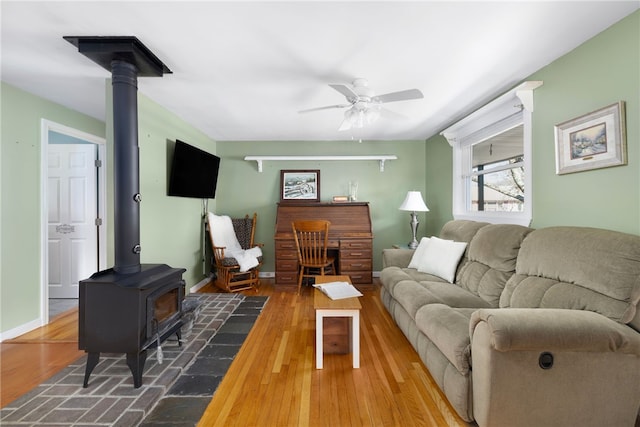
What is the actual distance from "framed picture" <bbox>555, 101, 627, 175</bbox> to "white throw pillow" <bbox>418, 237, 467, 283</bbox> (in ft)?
3.34

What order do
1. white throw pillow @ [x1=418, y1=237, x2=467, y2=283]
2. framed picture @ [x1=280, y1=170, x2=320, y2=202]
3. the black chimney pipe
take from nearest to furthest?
1. the black chimney pipe
2. white throw pillow @ [x1=418, y1=237, x2=467, y2=283]
3. framed picture @ [x1=280, y1=170, x2=320, y2=202]

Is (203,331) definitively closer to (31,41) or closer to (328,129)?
(31,41)

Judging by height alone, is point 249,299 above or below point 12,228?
below

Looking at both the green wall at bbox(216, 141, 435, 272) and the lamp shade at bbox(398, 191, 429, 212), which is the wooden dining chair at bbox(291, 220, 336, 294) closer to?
the green wall at bbox(216, 141, 435, 272)

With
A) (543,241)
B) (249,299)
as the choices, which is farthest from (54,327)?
(543,241)

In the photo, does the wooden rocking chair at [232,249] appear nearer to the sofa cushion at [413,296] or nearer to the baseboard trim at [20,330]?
the baseboard trim at [20,330]

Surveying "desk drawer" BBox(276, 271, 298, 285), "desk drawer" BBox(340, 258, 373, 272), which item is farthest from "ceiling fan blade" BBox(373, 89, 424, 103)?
"desk drawer" BBox(276, 271, 298, 285)

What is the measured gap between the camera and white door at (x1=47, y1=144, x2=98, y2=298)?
10.2 feet

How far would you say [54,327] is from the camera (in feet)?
8.17

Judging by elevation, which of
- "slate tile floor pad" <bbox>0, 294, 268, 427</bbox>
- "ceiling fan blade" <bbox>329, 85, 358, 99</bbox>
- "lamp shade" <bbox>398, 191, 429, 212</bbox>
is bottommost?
"slate tile floor pad" <bbox>0, 294, 268, 427</bbox>

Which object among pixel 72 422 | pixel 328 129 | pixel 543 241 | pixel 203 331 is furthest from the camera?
pixel 328 129

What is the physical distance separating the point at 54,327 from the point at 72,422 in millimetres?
1640

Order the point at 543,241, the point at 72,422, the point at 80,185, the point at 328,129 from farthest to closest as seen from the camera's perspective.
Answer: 1. the point at 328,129
2. the point at 80,185
3. the point at 543,241
4. the point at 72,422

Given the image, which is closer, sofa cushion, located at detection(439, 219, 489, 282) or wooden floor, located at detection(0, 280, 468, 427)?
wooden floor, located at detection(0, 280, 468, 427)
